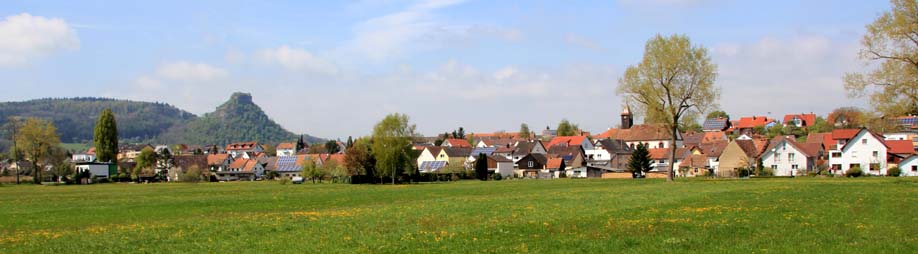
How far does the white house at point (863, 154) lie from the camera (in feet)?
317

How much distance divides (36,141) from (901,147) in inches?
4896

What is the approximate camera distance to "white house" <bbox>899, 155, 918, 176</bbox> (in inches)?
3533

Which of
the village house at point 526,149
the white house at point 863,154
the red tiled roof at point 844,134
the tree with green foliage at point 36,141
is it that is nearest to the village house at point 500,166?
the village house at point 526,149

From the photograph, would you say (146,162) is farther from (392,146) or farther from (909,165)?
(909,165)

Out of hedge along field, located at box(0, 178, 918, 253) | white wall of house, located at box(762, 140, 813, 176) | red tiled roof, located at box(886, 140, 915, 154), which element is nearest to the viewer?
hedge along field, located at box(0, 178, 918, 253)

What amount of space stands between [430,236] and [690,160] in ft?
368

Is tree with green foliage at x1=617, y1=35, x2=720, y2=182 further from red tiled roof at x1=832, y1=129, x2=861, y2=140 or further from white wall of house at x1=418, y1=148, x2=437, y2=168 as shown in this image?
white wall of house at x1=418, y1=148, x2=437, y2=168

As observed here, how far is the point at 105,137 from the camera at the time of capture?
144750 mm

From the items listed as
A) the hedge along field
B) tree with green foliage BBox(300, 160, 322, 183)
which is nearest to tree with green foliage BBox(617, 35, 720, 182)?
the hedge along field

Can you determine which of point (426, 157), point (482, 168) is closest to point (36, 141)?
point (426, 157)

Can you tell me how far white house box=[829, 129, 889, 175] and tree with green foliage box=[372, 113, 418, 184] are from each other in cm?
5494

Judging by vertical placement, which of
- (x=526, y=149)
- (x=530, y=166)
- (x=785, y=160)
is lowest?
(x=530, y=166)

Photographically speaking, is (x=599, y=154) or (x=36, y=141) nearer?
(x=36, y=141)

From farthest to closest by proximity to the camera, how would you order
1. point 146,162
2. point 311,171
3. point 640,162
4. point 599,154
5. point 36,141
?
point 599,154, point 146,162, point 311,171, point 36,141, point 640,162
